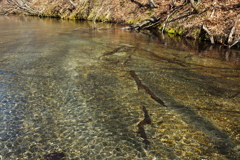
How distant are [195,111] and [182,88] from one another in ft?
3.89

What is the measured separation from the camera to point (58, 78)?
5.74m

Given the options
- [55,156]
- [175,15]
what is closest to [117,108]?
[55,156]

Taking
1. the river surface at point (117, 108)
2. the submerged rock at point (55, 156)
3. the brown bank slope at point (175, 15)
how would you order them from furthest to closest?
the brown bank slope at point (175, 15) → the river surface at point (117, 108) → the submerged rock at point (55, 156)

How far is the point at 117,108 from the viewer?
170 inches

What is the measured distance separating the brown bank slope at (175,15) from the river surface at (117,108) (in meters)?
4.77

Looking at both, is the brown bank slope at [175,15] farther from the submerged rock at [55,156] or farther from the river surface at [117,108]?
the submerged rock at [55,156]

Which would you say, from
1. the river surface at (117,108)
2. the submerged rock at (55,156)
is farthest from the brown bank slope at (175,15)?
the submerged rock at (55,156)

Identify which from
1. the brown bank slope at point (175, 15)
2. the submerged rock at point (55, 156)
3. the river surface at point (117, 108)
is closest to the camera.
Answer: the submerged rock at point (55, 156)

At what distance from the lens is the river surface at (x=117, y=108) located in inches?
123

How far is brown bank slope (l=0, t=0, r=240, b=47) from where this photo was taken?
450 inches

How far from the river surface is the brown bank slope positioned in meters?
4.77

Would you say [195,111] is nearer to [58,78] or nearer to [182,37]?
[58,78]

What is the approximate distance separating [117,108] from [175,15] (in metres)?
13.1

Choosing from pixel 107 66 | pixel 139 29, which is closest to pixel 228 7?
pixel 139 29
